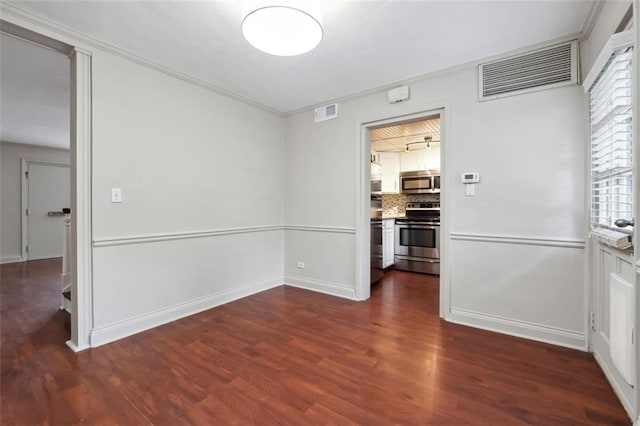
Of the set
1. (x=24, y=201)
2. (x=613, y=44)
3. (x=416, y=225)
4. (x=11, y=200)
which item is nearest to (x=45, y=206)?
(x=24, y=201)

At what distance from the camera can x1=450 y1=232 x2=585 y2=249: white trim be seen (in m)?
2.24

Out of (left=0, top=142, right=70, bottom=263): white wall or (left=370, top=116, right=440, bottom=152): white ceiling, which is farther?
(left=0, top=142, right=70, bottom=263): white wall

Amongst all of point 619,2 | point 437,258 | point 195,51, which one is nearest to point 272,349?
point 195,51

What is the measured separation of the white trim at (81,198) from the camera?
7.22 feet

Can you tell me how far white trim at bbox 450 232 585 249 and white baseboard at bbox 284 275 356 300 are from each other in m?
1.46

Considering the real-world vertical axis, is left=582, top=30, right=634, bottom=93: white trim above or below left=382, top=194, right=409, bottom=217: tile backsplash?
above

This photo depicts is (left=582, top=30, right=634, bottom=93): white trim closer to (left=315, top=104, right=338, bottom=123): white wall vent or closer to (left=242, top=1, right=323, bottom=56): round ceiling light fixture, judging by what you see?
(left=242, top=1, right=323, bottom=56): round ceiling light fixture

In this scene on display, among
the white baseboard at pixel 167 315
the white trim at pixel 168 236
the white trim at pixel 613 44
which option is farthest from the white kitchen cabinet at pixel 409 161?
the white trim at pixel 613 44

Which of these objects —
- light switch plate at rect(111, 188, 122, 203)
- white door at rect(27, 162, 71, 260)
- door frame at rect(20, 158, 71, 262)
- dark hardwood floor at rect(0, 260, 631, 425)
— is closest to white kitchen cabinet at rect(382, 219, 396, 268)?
dark hardwood floor at rect(0, 260, 631, 425)

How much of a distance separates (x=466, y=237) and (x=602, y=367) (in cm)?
127

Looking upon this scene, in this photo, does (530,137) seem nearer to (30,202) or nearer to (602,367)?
(602,367)

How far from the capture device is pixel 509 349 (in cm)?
222

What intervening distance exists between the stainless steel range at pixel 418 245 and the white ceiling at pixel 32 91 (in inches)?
201

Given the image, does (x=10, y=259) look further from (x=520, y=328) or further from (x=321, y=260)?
(x=520, y=328)
